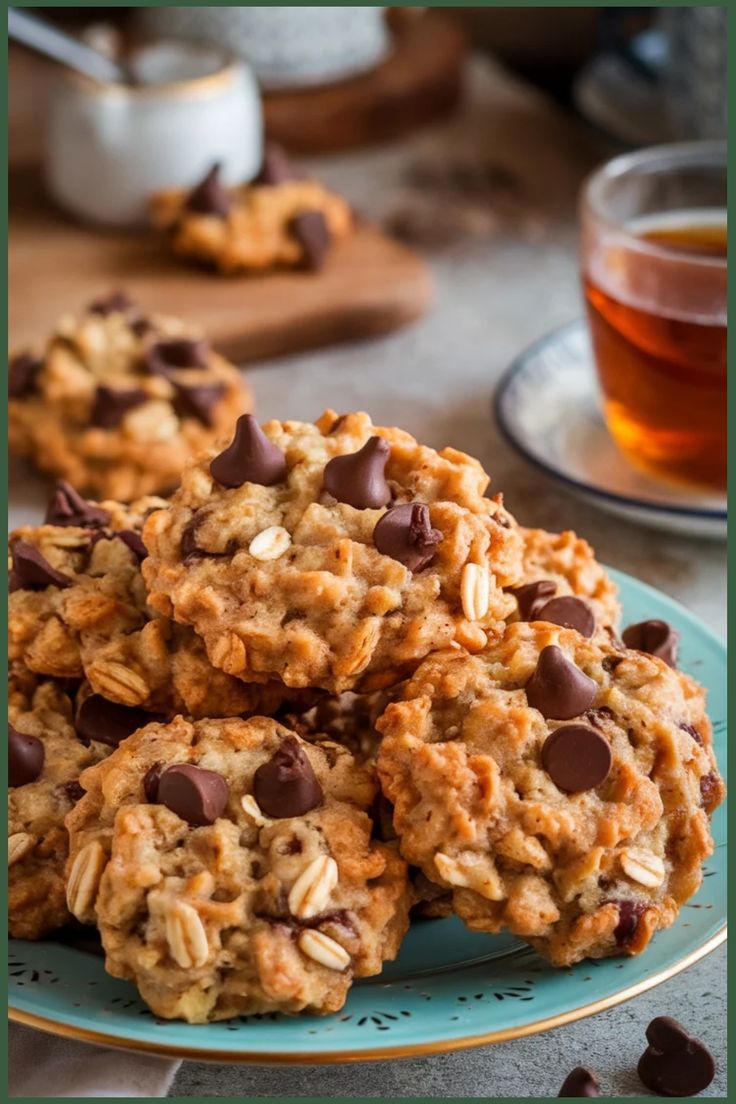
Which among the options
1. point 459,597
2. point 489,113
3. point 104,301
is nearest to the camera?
point 459,597

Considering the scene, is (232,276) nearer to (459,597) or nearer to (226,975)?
(459,597)

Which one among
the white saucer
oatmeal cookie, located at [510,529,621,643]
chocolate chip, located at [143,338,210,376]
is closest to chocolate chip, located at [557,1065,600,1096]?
oatmeal cookie, located at [510,529,621,643]

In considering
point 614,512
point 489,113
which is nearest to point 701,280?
point 614,512

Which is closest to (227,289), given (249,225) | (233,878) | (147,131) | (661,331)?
(249,225)

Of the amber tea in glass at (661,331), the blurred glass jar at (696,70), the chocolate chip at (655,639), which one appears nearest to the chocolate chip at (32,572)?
the chocolate chip at (655,639)

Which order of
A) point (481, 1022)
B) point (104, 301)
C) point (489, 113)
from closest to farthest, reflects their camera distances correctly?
1. point (481, 1022)
2. point (104, 301)
3. point (489, 113)
